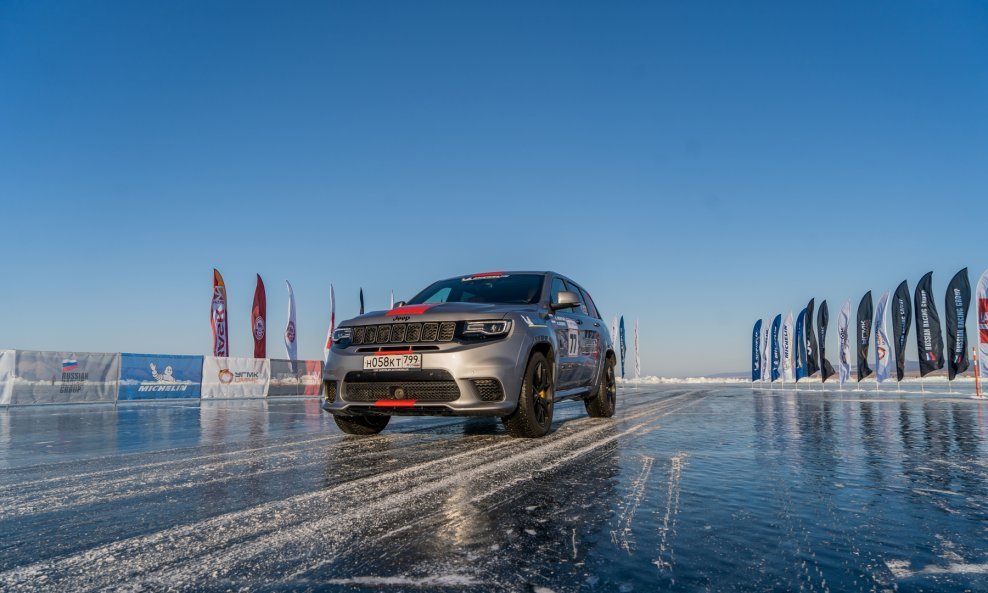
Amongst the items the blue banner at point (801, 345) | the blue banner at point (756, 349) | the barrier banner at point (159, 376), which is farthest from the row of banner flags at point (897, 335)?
the barrier banner at point (159, 376)

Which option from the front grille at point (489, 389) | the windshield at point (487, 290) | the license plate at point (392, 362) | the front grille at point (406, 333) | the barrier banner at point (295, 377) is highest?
the windshield at point (487, 290)

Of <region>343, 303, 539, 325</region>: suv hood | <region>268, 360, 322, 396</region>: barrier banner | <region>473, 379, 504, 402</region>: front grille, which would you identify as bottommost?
<region>268, 360, 322, 396</region>: barrier banner

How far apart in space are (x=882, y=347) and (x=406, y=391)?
26537 mm

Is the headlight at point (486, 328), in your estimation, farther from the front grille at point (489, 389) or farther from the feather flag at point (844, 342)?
the feather flag at point (844, 342)

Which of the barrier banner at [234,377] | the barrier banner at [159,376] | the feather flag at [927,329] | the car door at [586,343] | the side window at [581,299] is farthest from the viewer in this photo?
the feather flag at [927,329]

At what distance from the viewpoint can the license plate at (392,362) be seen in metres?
4.96

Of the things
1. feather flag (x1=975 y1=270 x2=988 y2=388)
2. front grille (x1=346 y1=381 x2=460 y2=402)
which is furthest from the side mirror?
feather flag (x1=975 y1=270 x2=988 y2=388)

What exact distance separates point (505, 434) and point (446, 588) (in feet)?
13.6

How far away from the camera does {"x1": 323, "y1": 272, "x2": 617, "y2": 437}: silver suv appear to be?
488 cm

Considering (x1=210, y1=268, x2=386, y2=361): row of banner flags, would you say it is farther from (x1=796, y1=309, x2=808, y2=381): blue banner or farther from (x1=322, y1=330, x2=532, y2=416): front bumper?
(x1=796, y1=309, x2=808, y2=381): blue banner

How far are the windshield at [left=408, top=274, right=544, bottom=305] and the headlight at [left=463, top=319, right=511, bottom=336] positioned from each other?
3.56ft

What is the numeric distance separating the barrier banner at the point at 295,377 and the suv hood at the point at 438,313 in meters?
16.3

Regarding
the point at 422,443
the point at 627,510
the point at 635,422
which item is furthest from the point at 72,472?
the point at 635,422

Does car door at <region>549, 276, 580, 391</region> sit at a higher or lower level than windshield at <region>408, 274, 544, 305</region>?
lower
